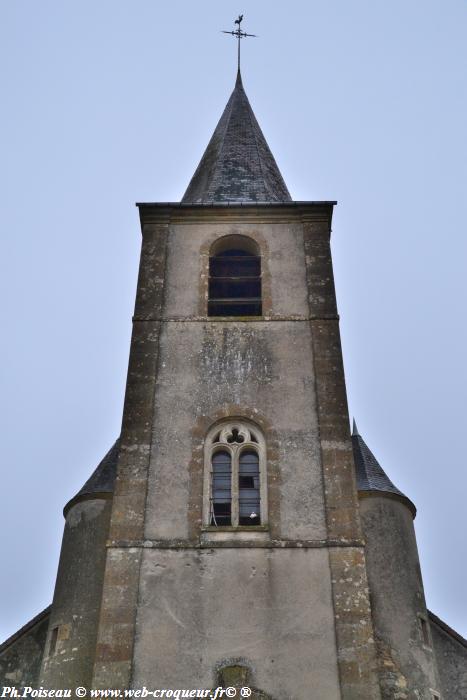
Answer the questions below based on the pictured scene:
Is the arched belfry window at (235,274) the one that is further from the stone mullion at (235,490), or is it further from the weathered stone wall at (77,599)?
the weathered stone wall at (77,599)

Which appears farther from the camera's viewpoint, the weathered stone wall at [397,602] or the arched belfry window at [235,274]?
the arched belfry window at [235,274]

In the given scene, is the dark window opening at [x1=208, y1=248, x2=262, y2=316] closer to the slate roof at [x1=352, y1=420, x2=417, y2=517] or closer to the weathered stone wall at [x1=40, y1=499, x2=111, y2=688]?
the slate roof at [x1=352, y1=420, x2=417, y2=517]

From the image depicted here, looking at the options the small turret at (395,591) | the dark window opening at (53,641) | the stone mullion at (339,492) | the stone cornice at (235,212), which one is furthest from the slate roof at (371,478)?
the dark window opening at (53,641)

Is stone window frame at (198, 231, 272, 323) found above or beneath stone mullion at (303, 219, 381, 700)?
above

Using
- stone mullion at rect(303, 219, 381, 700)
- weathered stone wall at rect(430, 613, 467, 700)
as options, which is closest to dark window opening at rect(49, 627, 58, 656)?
Result: stone mullion at rect(303, 219, 381, 700)

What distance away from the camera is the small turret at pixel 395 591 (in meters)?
13.0

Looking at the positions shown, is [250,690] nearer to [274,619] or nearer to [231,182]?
[274,619]

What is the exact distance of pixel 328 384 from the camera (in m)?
14.7

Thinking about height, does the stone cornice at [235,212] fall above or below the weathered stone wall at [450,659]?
above

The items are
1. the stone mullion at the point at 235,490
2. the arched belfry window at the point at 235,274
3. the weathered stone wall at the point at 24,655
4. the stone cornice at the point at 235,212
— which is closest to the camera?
the stone mullion at the point at 235,490

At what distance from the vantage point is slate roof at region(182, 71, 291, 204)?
1960cm

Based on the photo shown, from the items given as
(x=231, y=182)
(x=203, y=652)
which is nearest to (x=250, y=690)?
(x=203, y=652)

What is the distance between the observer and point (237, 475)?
1376cm

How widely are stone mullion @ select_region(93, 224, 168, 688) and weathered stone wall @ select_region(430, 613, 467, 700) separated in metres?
5.81
